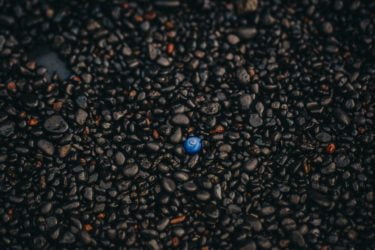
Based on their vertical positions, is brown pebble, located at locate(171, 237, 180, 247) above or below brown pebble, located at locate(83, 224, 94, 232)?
below

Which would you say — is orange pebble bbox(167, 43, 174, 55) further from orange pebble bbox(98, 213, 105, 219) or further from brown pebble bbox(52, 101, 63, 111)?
orange pebble bbox(98, 213, 105, 219)

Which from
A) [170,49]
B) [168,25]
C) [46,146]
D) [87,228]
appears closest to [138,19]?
[168,25]

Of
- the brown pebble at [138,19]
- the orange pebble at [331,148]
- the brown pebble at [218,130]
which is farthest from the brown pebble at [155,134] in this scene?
the orange pebble at [331,148]

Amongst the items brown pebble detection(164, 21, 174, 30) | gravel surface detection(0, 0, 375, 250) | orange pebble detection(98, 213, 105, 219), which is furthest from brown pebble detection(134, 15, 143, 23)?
orange pebble detection(98, 213, 105, 219)

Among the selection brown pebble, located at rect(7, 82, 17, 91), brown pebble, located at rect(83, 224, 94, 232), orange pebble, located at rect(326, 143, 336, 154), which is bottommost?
brown pebble, located at rect(83, 224, 94, 232)

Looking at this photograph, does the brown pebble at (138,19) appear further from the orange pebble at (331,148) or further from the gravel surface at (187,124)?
the orange pebble at (331,148)

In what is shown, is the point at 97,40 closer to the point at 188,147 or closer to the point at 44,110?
the point at 44,110
